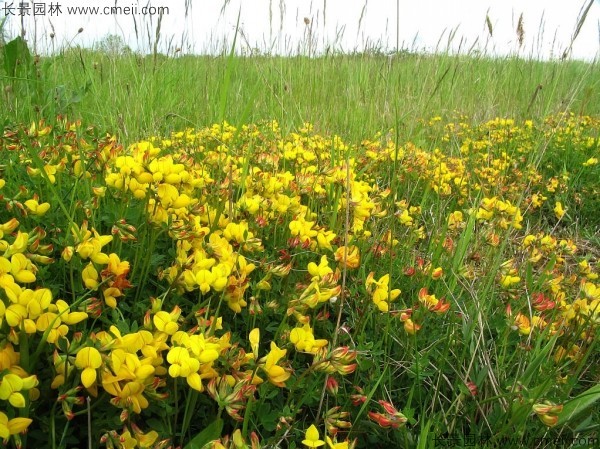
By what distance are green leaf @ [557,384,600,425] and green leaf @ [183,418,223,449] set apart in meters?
0.96

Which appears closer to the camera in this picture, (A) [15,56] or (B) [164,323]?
(B) [164,323]

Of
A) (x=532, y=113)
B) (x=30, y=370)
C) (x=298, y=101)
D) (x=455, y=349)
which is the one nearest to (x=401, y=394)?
(x=455, y=349)

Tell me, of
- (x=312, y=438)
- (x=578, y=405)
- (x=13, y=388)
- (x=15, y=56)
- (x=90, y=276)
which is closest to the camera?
(x=13, y=388)

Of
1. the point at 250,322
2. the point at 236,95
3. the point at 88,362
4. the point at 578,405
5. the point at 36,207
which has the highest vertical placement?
the point at 236,95

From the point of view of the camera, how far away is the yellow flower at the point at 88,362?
949 mm

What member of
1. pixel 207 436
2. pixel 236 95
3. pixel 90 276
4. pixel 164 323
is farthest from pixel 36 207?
pixel 236 95

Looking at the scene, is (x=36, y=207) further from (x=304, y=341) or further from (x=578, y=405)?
(x=578, y=405)

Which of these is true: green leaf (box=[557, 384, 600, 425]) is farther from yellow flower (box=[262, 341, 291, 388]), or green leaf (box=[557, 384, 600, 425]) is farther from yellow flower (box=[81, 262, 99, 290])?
yellow flower (box=[81, 262, 99, 290])

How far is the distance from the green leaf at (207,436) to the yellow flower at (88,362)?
0.30 m

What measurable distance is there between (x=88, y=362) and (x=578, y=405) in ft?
4.29

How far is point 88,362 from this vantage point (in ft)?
3.16

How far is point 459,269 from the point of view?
184 centimetres

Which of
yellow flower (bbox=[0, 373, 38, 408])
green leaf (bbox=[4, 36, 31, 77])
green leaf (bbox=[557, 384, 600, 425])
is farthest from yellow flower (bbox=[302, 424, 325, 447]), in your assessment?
green leaf (bbox=[4, 36, 31, 77])

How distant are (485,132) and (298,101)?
2120 mm
